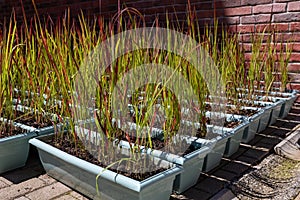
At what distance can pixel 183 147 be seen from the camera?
1.83m

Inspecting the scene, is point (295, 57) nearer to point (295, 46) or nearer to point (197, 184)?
point (295, 46)

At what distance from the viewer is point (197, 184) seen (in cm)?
182

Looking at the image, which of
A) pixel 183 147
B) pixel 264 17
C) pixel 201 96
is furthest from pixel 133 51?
pixel 264 17

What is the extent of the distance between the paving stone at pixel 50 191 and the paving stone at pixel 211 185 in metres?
0.71

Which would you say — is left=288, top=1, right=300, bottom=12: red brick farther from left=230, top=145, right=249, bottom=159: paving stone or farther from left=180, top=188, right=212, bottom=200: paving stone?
left=180, top=188, right=212, bottom=200: paving stone

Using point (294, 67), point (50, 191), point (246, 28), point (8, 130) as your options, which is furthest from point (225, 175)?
point (246, 28)

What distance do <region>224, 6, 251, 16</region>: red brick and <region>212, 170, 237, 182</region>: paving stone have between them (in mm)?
1986

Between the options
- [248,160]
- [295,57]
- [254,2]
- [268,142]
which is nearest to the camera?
[248,160]

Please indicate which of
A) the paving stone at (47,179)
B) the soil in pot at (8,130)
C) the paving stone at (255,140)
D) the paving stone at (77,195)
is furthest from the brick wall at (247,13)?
the paving stone at (77,195)

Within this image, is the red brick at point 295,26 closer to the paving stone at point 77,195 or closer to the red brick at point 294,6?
the red brick at point 294,6

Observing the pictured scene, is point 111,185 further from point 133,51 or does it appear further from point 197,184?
point 133,51

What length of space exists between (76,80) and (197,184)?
2.84 feet

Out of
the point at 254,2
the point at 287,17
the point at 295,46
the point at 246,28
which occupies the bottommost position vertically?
the point at 295,46

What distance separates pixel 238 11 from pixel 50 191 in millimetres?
2607
